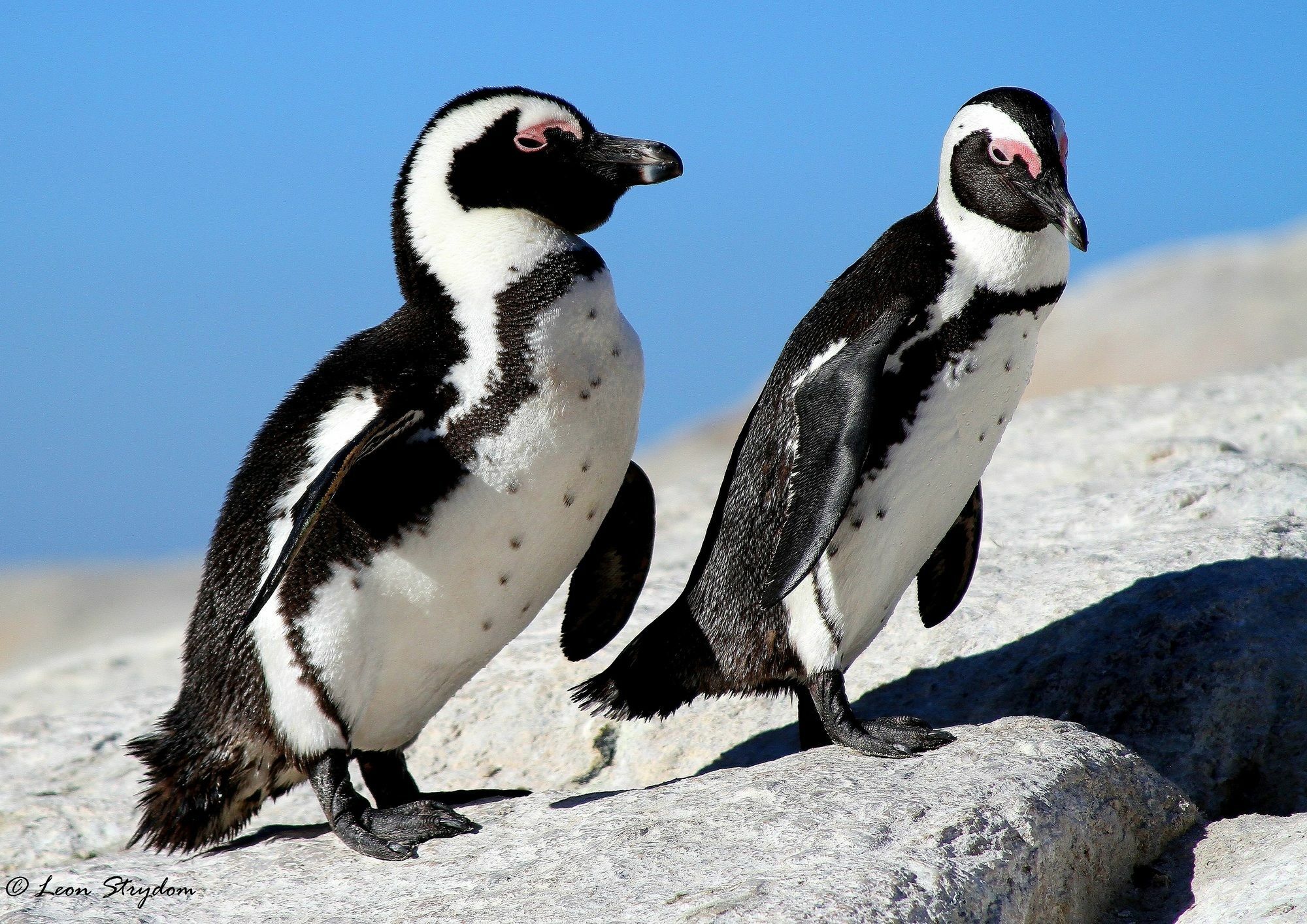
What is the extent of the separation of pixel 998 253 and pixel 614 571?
1177 mm

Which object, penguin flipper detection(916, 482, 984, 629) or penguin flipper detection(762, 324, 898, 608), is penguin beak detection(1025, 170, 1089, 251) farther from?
penguin flipper detection(916, 482, 984, 629)

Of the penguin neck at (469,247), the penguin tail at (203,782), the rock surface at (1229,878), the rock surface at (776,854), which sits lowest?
the rock surface at (1229,878)

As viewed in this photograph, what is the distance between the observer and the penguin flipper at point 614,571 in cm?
325

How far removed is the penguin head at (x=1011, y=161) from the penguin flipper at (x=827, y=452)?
1.05 ft

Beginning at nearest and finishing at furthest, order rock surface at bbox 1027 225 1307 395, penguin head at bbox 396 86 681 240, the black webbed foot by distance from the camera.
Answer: penguin head at bbox 396 86 681 240
the black webbed foot
rock surface at bbox 1027 225 1307 395

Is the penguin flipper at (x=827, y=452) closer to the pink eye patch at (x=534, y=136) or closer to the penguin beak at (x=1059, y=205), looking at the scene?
the penguin beak at (x=1059, y=205)

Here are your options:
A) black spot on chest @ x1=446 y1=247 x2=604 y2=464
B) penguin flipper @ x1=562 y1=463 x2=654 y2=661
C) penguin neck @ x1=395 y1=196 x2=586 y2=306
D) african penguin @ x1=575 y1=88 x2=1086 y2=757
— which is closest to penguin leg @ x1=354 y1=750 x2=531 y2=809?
penguin flipper @ x1=562 y1=463 x2=654 y2=661

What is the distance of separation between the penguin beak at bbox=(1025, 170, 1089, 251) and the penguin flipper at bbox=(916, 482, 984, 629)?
33.8 inches

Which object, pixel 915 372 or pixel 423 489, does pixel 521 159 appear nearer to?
pixel 423 489

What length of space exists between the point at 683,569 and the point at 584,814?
79.4 inches

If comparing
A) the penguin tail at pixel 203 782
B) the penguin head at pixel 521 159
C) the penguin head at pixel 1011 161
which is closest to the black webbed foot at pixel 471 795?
the penguin tail at pixel 203 782

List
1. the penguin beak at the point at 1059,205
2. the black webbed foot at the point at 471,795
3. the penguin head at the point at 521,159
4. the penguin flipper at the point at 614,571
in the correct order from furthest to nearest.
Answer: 1. the penguin flipper at the point at 614,571
2. the black webbed foot at the point at 471,795
3. the penguin head at the point at 521,159
4. the penguin beak at the point at 1059,205

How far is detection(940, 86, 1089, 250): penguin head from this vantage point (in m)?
2.69

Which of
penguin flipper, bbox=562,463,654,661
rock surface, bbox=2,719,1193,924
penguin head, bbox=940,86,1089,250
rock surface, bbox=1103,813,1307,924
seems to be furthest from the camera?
penguin flipper, bbox=562,463,654,661
